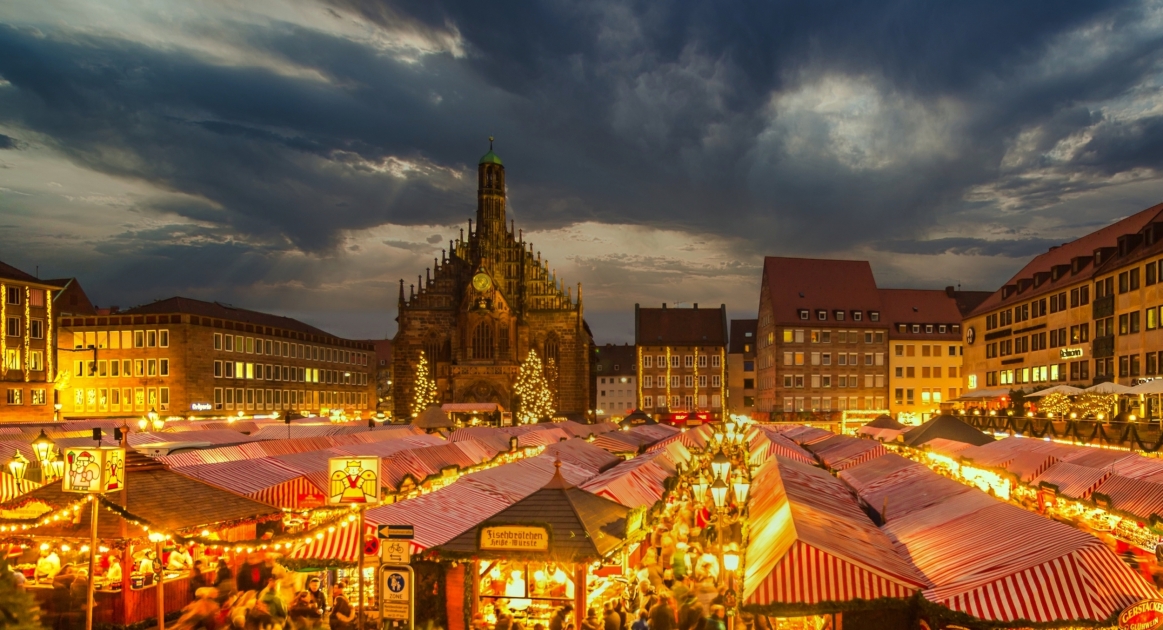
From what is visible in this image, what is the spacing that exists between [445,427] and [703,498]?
27.3m

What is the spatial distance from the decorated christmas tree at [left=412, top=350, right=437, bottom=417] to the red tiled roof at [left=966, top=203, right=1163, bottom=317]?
42863 mm

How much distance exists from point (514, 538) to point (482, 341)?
210ft

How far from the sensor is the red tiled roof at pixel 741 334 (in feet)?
315

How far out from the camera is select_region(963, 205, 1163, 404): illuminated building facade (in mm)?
40188

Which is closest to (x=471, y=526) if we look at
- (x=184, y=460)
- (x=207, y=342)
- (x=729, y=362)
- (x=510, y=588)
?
(x=510, y=588)

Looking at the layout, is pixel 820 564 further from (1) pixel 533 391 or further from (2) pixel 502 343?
(2) pixel 502 343

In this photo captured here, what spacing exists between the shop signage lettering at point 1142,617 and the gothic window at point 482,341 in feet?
222

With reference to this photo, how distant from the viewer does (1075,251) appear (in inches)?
2087

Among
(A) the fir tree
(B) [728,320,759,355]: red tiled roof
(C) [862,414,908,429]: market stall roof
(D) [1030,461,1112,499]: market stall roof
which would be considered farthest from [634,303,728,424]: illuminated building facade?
(A) the fir tree

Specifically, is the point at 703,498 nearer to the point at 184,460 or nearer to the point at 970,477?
the point at 970,477

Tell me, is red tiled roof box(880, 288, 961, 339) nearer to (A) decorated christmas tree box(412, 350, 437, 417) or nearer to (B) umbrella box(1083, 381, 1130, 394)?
(A) decorated christmas tree box(412, 350, 437, 417)

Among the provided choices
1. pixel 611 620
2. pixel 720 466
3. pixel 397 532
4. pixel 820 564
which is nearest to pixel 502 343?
pixel 720 466

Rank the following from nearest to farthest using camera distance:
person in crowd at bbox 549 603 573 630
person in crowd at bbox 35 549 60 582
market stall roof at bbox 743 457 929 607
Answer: market stall roof at bbox 743 457 929 607, person in crowd at bbox 549 603 573 630, person in crowd at bbox 35 549 60 582

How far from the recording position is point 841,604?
30.9 feet
